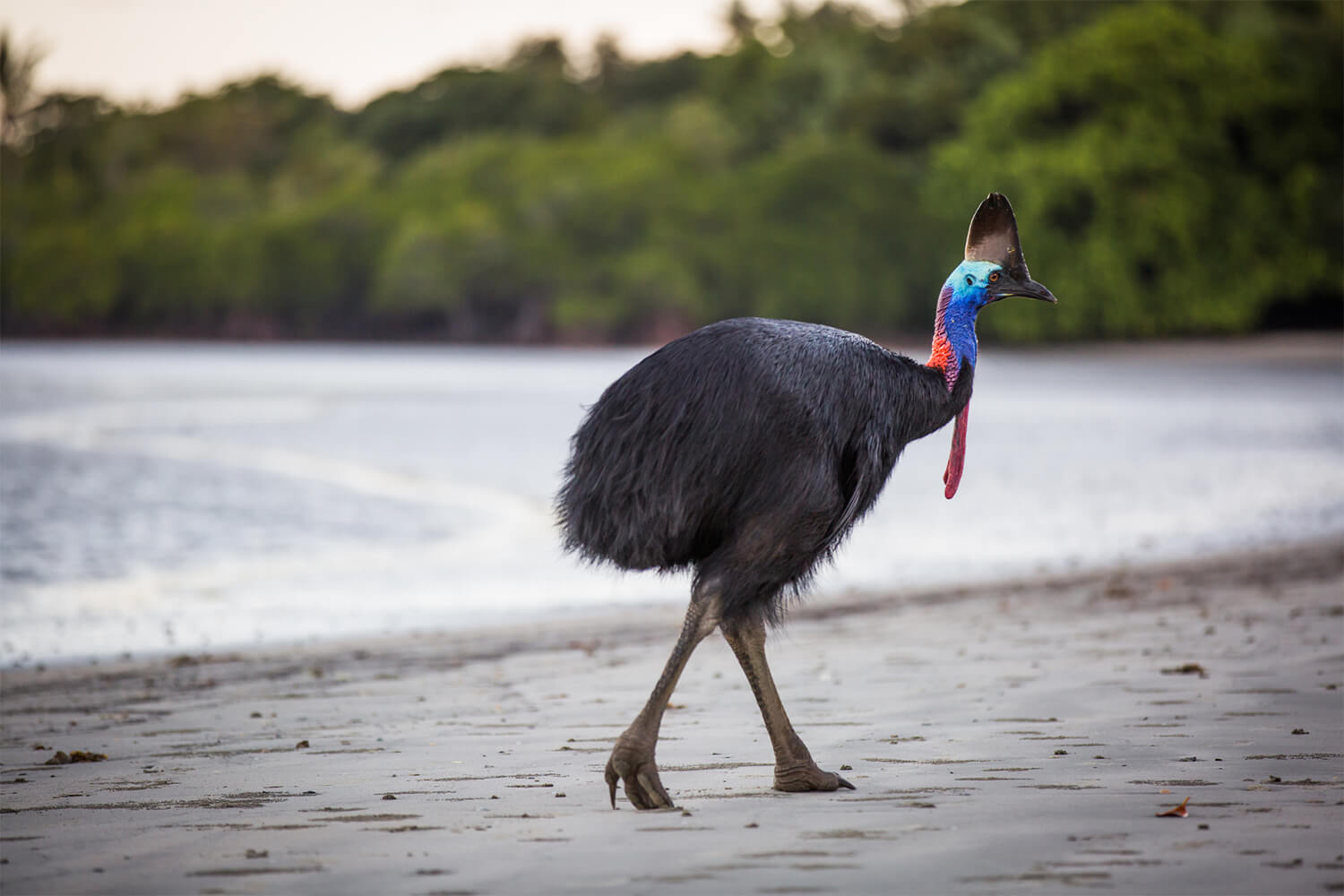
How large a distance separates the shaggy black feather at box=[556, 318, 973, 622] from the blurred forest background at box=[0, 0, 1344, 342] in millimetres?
66208

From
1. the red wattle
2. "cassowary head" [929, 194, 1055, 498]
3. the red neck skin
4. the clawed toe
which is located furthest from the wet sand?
"cassowary head" [929, 194, 1055, 498]

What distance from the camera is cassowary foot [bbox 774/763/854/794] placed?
5.56 meters

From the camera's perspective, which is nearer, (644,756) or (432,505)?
(644,756)

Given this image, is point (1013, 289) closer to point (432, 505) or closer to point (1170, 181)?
point (432, 505)

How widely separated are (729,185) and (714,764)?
8647cm

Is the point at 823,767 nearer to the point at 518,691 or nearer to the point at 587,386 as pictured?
the point at 518,691

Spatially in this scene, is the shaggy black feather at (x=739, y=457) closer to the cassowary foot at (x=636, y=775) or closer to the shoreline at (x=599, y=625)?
the cassowary foot at (x=636, y=775)

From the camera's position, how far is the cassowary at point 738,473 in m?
5.47

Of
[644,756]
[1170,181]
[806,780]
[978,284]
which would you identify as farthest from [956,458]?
[1170,181]

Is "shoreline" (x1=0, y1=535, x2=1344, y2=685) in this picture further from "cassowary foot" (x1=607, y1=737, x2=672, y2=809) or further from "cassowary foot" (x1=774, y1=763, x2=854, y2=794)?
"cassowary foot" (x1=607, y1=737, x2=672, y2=809)

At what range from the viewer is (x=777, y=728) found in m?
5.63

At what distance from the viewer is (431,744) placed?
22.1 feet

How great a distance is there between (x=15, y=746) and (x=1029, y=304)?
65.7 metres

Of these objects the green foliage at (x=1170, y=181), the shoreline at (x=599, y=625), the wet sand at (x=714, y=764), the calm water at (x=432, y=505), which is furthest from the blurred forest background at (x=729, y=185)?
the wet sand at (x=714, y=764)
